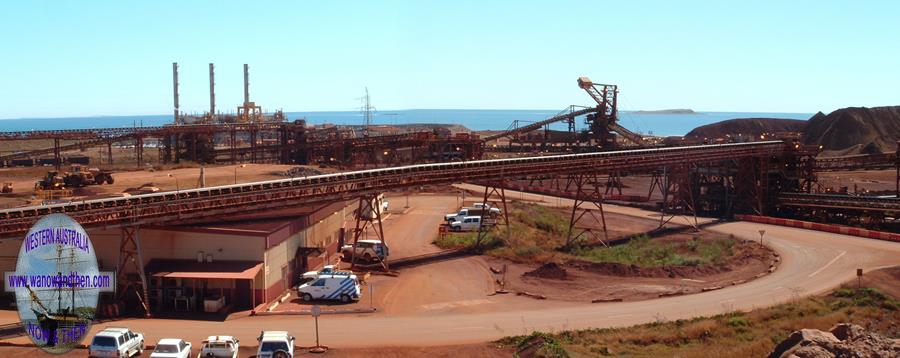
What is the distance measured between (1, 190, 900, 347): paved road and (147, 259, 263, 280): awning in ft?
6.66

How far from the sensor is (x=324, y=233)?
41.0 metres

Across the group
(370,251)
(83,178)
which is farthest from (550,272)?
(83,178)

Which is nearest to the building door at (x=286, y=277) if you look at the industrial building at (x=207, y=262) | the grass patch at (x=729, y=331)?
the industrial building at (x=207, y=262)

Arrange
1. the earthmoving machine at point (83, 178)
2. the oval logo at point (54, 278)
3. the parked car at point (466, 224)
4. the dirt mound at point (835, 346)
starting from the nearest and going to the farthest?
the oval logo at point (54, 278), the dirt mound at point (835, 346), the parked car at point (466, 224), the earthmoving machine at point (83, 178)

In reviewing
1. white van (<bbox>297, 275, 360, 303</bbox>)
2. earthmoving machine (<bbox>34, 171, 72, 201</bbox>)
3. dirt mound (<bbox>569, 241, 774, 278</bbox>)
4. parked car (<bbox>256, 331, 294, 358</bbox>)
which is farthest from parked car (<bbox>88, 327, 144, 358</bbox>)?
earthmoving machine (<bbox>34, 171, 72, 201</bbox>)

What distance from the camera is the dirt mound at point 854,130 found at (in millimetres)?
121688

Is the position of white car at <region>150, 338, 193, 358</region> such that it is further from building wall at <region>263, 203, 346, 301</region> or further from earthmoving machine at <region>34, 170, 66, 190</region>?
earthmoving machine at <region>34, 170, 66, 190</region>

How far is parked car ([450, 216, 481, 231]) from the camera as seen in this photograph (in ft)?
166

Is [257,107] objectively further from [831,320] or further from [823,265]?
[831,320]

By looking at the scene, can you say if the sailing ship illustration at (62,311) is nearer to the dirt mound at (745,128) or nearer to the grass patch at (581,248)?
the grass patch at (581,248)

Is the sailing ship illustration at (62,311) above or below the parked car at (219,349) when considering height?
above

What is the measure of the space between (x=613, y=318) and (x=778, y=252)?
61.6ft

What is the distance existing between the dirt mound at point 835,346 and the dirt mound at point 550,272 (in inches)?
659

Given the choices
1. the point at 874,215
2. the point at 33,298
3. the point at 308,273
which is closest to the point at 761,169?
the point at 874,215
